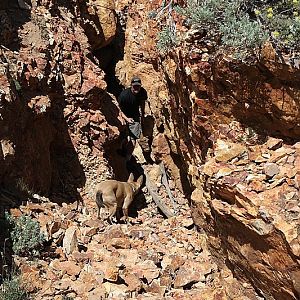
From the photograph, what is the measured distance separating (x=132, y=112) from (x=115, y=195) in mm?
2420

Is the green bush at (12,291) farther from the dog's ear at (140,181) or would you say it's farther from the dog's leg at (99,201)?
the dog's ear at (140,181)

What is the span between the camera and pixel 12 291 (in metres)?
4.63

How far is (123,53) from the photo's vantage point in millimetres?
11234

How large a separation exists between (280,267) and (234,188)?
2.72 ft

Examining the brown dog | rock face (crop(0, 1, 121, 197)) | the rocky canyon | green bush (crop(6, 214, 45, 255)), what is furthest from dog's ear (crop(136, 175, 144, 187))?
green bush (crop(6, 214, 45, 255))

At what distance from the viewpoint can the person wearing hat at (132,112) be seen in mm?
9258

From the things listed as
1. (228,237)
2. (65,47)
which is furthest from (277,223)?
(65,47)

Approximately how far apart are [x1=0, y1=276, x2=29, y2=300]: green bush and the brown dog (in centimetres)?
270

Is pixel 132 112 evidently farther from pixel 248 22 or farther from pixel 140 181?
pixel 248 22

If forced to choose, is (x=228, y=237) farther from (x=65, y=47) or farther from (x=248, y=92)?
(x=65, y=47)

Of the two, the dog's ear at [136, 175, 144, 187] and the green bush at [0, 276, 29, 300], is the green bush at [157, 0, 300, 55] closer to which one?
the green bush at [0, 276, 29, 300]

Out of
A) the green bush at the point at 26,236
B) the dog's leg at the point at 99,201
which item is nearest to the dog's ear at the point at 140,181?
the dog's leg at the point at 99,201

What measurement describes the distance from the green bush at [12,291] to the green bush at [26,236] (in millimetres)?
623

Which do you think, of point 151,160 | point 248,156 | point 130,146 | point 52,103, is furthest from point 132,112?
point 248,156
